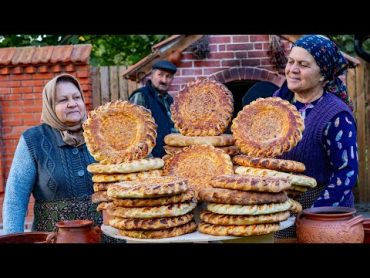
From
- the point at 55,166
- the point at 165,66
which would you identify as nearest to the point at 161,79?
the point at 165,66

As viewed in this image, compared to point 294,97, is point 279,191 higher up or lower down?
lower down

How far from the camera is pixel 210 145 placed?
277cm

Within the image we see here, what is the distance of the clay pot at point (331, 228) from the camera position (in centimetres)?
236

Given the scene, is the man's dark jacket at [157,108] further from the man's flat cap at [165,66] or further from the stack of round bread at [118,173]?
the stack of round bread at [118,173]

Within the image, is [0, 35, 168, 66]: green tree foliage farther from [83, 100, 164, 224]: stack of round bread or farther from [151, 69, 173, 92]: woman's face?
[83, 100, 164, 224]: stack of round bread

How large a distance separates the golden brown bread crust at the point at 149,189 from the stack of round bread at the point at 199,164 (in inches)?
12.8

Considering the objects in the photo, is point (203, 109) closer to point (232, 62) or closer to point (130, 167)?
point (130, 167)

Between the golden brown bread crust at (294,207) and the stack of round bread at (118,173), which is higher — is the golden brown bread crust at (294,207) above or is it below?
below

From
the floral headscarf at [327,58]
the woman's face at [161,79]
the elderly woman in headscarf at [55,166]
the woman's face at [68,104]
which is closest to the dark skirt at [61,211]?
the elderly woman in headscarf at [55,166]

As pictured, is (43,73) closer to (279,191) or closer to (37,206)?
(37,206)
